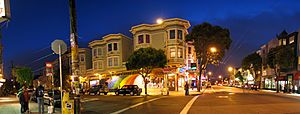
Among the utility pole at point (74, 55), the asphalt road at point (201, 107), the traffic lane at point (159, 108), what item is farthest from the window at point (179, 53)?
the utility pole at point (74, 55)

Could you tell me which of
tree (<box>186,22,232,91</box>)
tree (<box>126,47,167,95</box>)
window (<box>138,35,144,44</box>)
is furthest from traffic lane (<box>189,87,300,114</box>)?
window (<box>138,35,144,44</box>)

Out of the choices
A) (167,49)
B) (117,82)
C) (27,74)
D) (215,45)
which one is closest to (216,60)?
(215,45)

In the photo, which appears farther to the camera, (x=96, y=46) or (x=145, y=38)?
(x=96, y=46)

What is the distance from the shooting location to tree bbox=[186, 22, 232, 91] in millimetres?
46031

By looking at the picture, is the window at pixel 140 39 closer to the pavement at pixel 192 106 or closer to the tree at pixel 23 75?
the pavement at pixel 192 106

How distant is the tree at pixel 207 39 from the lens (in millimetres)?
46031

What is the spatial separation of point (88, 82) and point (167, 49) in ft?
83.5

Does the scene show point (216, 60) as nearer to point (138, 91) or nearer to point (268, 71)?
point (138, 91)

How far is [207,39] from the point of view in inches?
1805

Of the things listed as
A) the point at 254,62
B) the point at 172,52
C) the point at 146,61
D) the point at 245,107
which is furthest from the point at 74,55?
the point at 254,62

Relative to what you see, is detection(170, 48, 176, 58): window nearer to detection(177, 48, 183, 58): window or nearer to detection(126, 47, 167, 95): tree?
detection(177, 48, 183, 58): window

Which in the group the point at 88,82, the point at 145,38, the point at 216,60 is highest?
the point at 145,38

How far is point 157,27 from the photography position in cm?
5078

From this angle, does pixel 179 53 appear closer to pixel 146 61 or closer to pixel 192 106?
pixel 146 61
